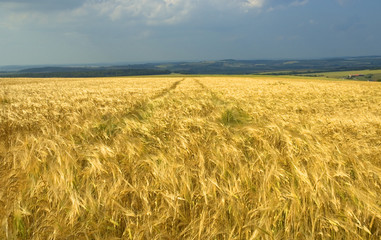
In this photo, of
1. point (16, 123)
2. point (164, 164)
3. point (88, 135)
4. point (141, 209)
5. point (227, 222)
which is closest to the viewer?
point (227, 222)

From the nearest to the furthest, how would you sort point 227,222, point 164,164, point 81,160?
point 227,222, point 164,164, point 81,160

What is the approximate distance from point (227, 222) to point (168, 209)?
0.36 meters

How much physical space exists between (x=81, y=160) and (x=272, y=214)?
1.66 m

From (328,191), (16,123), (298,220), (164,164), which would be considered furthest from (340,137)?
(16,123)

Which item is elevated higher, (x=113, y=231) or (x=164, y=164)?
(x=164, y=164)

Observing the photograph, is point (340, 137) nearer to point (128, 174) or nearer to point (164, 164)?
point (164, 164)

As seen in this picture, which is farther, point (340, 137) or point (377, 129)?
point (377, 129)

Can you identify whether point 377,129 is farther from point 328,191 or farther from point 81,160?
point 81,160

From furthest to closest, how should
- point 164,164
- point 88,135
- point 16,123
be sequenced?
point 16,123 → point 88,135 → point 164,164

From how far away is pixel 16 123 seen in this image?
4082mm

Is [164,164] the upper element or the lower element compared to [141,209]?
upper

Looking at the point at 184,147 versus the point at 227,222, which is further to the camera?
the point at 184,147

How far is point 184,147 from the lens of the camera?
7.76ft

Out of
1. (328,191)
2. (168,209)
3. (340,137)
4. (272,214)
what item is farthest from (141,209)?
(340,137)
